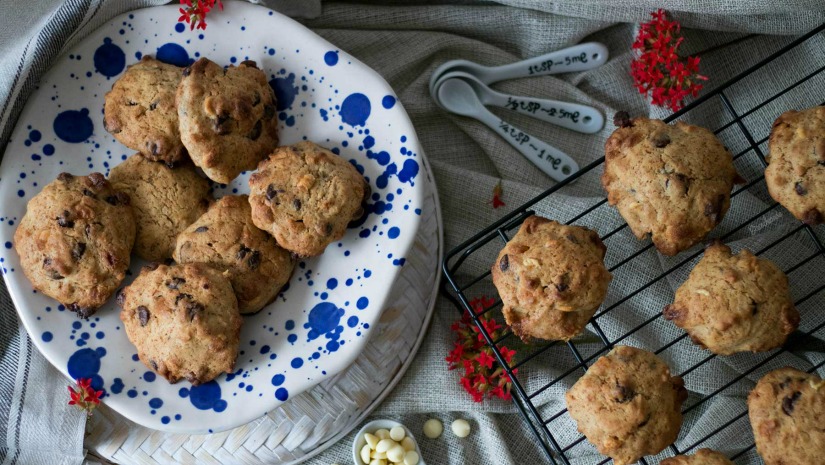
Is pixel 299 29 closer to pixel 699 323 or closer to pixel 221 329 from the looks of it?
pixel 221 329

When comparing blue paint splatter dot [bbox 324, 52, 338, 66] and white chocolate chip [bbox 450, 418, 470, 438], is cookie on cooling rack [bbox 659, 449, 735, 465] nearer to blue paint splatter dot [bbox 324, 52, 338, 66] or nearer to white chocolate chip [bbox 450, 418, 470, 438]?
white chocolate chip [bbox 450, 418, 470, 438]

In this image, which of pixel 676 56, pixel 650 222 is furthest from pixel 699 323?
pixel 676 56

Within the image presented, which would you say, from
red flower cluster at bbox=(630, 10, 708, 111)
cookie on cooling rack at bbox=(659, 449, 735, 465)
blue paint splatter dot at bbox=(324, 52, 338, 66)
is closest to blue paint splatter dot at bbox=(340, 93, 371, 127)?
blue paint splatter dot at bbox=(324, 52, 338, 66)

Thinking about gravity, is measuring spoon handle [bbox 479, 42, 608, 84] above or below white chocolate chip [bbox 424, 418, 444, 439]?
above

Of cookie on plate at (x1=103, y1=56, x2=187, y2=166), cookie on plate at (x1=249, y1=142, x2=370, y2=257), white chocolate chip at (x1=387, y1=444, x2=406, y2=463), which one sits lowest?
white chocolate chip at (x1=387, y1=444, x2=406, y2=463)

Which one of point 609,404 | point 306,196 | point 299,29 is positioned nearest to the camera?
point 609,404

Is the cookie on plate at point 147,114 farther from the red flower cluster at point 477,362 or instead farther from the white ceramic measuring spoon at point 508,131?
the red flower cluster at point 477,362

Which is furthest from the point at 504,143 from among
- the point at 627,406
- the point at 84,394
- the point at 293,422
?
the point at 84,394
